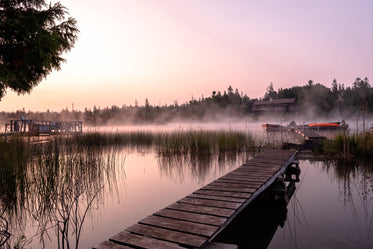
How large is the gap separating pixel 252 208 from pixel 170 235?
312cm

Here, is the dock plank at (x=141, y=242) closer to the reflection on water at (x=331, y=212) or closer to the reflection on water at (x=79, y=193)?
the reflection on water at (x=79, y=193)

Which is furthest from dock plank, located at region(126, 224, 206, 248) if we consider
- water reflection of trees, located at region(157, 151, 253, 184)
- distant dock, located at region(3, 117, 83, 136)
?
distant dock, located at region(3, 117, 83, 136)

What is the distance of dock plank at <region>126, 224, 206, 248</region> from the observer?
7.61ft

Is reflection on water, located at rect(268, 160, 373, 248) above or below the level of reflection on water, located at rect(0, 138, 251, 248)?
below

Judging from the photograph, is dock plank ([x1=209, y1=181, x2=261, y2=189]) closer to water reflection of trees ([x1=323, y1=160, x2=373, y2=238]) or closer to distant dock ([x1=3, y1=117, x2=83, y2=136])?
water reflection of trees ([x1=323, y1=160, x2=373, y2=238])

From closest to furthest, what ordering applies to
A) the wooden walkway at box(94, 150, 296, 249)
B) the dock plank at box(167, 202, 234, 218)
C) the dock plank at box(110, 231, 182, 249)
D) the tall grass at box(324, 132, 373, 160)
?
1. the dock plank at box(110, 231, 182, 249)
2. the wooden walkway at box(94, 150, 296, 249)
3. the dock plank at box(167, 202, 234, 218)
4. the tall grass at box(324, 132, 373, 160)

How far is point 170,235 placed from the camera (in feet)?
8.22

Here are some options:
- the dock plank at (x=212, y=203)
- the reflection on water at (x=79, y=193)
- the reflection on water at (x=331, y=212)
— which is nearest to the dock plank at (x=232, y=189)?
the dock plank at (x=212, y=203)

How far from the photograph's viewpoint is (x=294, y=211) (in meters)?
4.86

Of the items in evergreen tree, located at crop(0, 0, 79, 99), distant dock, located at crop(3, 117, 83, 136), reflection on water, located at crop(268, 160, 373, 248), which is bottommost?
reflection on water, located at crop(268, 160, 373, 248)

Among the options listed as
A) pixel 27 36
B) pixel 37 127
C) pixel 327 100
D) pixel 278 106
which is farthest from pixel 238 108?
pixel 27 36

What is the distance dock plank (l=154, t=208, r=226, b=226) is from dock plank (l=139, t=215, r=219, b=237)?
0.08 m

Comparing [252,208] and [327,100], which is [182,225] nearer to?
[252,208]

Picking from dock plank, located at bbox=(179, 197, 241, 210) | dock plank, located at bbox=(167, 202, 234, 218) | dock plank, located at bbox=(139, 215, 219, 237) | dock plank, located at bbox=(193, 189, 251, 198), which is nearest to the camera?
dock plank, located at bbox=(139, 215, 219, 237)
